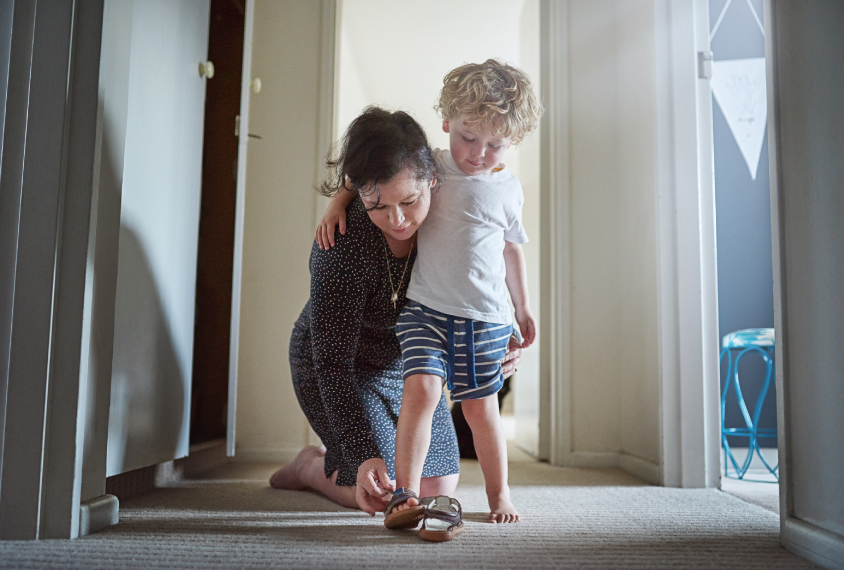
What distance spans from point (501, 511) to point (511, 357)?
12.0 inches

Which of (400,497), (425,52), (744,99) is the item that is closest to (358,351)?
(400,497)

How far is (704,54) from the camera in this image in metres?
1.77

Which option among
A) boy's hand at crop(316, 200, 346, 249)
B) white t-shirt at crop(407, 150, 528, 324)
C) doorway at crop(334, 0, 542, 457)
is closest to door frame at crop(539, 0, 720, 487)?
white t-shirt at crop(407, 150, 528, 324)

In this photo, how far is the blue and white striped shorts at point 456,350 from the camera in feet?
3.85

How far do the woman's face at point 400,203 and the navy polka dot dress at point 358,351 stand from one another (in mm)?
131

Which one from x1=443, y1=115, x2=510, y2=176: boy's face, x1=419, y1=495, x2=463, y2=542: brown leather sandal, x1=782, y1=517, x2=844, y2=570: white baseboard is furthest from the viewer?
x1=443, y1=115, x2=510, y2=176: boy's face

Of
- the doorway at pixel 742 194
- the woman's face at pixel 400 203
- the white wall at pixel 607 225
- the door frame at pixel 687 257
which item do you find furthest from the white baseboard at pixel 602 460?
the woman's face at pixel 400 203

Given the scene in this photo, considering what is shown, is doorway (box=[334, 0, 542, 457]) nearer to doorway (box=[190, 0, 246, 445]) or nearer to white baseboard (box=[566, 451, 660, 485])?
white baseboard (box=[566, 451, 660, 485])

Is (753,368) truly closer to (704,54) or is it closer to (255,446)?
(704,54)

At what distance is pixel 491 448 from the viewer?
3.97 ft

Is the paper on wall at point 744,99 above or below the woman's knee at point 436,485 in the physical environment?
above

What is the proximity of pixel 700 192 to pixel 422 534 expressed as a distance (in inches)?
47.9

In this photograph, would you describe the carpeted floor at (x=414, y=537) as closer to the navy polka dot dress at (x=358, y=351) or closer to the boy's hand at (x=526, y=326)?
the navy polka dot dress at (x=358, y=351)

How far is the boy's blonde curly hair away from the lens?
1.20 m
